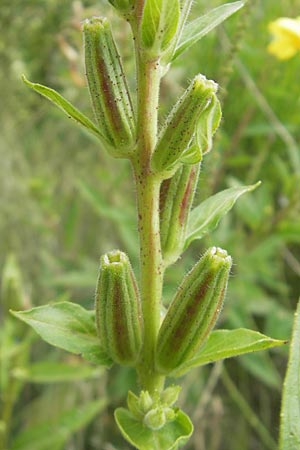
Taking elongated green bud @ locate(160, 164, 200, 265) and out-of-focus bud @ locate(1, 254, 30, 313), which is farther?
out-of-focus bud @ locate(1, 254, 30, 313)

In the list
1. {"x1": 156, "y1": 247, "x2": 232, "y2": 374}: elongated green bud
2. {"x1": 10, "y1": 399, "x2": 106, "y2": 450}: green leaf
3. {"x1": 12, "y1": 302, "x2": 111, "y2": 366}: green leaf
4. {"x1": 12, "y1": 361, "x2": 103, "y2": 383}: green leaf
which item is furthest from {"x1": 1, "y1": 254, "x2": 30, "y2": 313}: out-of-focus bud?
{"x1": 156, "y1": 247, "x2": 232, "y2": 374}: elongated green bud

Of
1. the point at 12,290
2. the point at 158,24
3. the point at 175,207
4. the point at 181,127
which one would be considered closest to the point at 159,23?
the point at 158,24

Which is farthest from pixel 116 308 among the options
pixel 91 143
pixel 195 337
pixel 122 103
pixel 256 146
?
pixel 91 143

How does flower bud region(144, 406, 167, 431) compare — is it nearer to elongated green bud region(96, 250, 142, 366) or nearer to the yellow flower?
elongated green bud region(96, 250, 142, 366)

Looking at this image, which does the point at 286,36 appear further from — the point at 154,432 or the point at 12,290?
the point at 154,432

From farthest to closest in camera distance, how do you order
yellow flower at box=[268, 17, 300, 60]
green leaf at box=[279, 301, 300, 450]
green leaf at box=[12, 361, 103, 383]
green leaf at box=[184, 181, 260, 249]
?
1. green leaf at box=[12, 361, 103, 383]
2. yellow flower at box=[268, 17, 300, 60]
3. green leaf at box=[184, 181, 260, 249]
4. green leaf at box=[279, 301, 300, 450]

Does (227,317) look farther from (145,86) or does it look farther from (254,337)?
(145,86)
